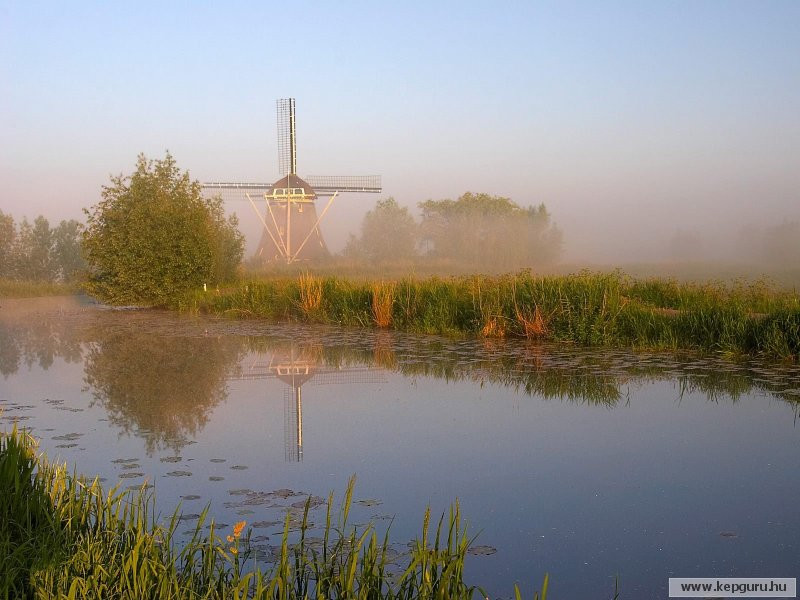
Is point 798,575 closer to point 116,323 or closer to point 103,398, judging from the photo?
point 103,398

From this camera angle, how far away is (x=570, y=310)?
43.3ft

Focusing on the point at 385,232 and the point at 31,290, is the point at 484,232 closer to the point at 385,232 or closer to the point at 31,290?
the point at 385,232

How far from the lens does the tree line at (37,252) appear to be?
147 ft

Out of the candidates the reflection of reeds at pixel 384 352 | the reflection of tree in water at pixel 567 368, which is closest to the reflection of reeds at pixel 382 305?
the reflection of reeds at pixel 384 352

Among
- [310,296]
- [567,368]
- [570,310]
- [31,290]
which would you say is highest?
[31,290]

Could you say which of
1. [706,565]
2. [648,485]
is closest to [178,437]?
[648,485]

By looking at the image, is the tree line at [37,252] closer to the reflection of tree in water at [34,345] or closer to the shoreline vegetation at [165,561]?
the reflection of tree in water at [34,345]

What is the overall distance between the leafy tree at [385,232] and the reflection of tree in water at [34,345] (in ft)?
130

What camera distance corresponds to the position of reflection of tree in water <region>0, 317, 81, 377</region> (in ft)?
39.4

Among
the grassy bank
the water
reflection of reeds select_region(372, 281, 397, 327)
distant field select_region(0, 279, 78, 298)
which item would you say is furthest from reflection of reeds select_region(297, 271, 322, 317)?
distant field select_region(0, 279, 78, 298)

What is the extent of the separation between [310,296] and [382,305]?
2610 millimetres

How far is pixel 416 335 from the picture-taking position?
1495cm

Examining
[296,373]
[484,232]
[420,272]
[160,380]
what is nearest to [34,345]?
[160,380]

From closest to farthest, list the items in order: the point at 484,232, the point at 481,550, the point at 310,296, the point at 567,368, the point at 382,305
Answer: the point at 481,550 < the point at 567,368 < the point at 382,305 < the point at 310,296 < the point at 484,232
